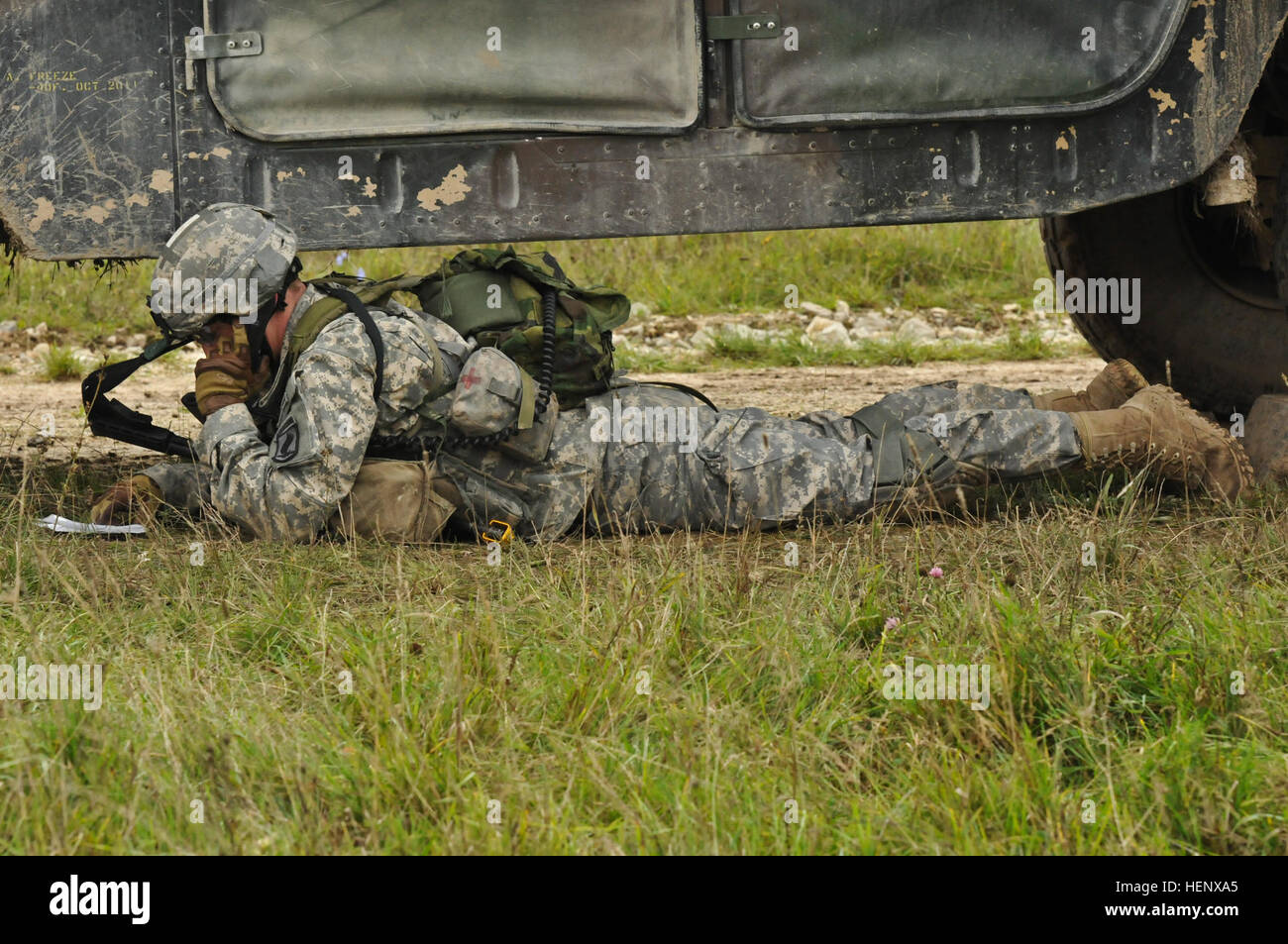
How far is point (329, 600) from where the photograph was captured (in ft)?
10.8

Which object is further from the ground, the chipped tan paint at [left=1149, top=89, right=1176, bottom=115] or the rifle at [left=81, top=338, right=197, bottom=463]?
the chipped tan paint at [left=1149, top=89, right=1176, bottom=115]

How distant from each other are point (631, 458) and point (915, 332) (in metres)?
4.17

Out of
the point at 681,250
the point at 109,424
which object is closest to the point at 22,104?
the point at 109,424

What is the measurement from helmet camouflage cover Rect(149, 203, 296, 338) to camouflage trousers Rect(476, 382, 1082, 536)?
0.84 meters

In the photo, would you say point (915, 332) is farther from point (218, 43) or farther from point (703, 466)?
point (218, 43)

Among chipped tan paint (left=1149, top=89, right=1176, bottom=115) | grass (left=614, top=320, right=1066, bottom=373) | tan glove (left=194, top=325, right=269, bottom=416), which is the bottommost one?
grass (left=614, top=320, right=1066, bottom=373)

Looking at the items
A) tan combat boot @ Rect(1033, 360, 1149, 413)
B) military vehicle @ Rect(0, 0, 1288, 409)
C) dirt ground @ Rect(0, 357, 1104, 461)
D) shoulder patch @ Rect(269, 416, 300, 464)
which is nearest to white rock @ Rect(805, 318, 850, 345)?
dirt ground @ Rect(0, 357, 1104, 461)

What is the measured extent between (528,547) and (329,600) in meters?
0.76

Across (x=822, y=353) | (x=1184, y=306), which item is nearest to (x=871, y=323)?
(x=822, y=353)

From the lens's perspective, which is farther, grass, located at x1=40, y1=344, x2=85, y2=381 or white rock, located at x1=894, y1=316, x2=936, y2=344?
white rock, located at x1=894, y1=316, x2=936, y2=344

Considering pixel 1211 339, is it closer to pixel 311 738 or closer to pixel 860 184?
pixel 860 184

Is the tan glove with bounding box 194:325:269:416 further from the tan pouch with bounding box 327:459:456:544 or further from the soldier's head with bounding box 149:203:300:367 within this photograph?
the tan pouch with bounding box 327:459:456:544

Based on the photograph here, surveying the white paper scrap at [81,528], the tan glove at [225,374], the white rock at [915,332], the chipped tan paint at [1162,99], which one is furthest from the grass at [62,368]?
the chipped tan paint at [1162,99]

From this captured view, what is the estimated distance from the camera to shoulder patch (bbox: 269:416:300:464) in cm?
372
